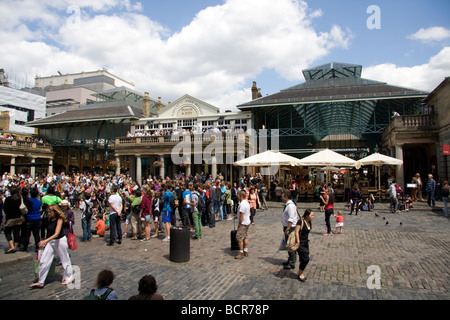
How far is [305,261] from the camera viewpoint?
5883 mm

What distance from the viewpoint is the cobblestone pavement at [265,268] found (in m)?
5.35

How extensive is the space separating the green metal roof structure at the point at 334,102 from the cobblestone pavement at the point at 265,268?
637 inches

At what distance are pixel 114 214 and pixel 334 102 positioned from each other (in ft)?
73.3

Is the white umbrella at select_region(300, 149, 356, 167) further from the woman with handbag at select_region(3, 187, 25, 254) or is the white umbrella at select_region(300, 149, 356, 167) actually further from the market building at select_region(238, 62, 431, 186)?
the woman with handbag at select_region(3, 187, 25, 254)

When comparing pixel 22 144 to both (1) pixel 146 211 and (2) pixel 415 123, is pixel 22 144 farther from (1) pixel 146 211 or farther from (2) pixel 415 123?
(2) pixel 415 123

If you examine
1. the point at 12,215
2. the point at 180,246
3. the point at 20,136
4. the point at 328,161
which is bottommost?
the point at 180,246

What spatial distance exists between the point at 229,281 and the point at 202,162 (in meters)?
20.7

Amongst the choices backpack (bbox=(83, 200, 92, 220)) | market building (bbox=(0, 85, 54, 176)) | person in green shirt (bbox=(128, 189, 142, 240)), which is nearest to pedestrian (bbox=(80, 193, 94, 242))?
backpack (bbox=(83, 200, 92, 220))

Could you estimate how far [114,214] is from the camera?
891 centimetres

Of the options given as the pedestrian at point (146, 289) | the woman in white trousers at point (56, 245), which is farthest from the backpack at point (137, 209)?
the pedestrian at point (146, 289)

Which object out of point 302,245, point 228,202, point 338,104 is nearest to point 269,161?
point 228,202

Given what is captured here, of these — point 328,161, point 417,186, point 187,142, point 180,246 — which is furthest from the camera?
point 187,142

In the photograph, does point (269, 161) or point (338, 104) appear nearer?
point (269, 161)

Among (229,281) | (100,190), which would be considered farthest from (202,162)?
(229,281)
